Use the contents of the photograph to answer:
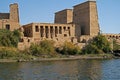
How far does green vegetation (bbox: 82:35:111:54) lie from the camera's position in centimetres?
6022

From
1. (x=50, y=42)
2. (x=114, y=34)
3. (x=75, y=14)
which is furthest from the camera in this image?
(x=114, y=34)

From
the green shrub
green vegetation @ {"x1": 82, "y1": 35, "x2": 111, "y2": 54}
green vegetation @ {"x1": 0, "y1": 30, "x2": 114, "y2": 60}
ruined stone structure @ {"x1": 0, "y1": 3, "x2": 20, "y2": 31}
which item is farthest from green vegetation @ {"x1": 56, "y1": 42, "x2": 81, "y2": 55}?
ruined stone structure @ {"x1": 0, "y1": 3, "x2": 20, "y2": 31}

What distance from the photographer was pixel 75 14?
69875mm

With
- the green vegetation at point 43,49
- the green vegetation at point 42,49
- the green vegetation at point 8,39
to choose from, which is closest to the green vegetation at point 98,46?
the green vegetation at point 42,49

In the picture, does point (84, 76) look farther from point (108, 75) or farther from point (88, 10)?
point (88, 10)

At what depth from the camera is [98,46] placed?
6175 centimetres

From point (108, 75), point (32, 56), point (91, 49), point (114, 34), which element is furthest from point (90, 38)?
point (108, 75)

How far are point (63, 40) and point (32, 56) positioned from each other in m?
8.53

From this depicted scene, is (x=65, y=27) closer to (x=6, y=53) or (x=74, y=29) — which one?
(x=74, y=29)

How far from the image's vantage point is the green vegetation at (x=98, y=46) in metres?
60.2

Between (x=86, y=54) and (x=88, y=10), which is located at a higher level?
(x=88, y=10)

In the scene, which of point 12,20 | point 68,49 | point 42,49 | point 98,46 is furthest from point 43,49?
point 98,46

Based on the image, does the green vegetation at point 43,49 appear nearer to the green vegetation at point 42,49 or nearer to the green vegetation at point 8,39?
the green vegetation at point 42,49

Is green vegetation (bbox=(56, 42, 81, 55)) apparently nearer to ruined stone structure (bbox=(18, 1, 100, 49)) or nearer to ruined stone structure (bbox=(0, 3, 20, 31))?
ruined stone structure (bbox=(18, 1, 100, 49))
